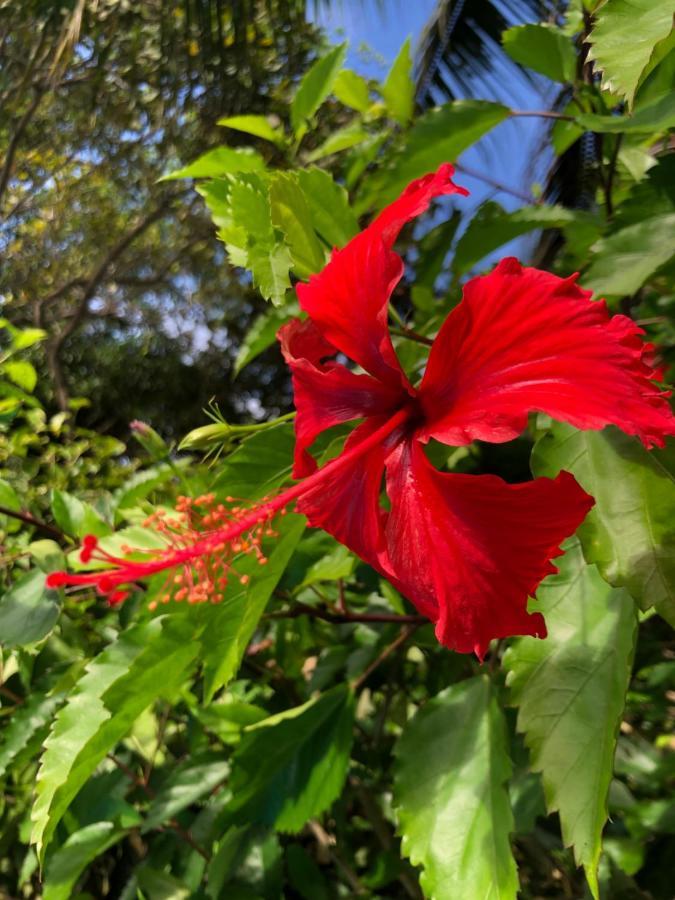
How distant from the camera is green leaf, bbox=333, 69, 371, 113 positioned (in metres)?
0.99

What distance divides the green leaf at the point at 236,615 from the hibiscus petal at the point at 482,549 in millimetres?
180

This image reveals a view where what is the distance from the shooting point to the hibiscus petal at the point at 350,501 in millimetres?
530

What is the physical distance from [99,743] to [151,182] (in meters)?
5.03

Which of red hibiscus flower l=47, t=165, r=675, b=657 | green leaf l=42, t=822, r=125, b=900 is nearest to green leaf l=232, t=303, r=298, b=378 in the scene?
red hibiscus flower l=47, t=165, r=675, b=657

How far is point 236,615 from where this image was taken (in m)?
0.63

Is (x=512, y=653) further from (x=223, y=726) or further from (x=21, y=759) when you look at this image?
(x=21, y=759)

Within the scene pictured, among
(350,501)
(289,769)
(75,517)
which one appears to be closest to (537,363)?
(350,501)

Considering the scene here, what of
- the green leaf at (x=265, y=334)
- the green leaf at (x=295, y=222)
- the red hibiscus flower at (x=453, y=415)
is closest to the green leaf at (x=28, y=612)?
the red hibiscus flower at (x=453, y=415)

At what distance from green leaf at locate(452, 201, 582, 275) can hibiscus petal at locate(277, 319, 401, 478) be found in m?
0.35

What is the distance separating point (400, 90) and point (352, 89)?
102mm

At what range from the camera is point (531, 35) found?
0.78 metres

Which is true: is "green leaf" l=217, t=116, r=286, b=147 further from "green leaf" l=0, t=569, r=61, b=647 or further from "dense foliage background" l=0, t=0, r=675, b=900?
"green leaf" l=0, t=569, r=61, b=647

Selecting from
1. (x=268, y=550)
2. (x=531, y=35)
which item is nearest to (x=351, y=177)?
(x=531, y=35)

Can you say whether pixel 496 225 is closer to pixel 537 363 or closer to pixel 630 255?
pixel 630 255
